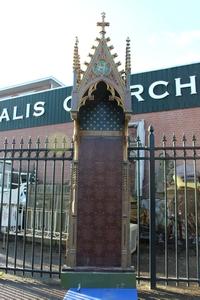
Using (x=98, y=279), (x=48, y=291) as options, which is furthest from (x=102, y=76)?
(x=48, y=291)

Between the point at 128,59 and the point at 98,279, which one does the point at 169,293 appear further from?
the point at 128,59

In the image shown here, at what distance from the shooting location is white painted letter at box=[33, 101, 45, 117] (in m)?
21.5

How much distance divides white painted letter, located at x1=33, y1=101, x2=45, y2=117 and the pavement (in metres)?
15.5

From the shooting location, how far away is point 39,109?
71.1ft

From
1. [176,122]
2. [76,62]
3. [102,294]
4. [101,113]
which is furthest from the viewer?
[176,122]

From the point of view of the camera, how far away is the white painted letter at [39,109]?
21531mm

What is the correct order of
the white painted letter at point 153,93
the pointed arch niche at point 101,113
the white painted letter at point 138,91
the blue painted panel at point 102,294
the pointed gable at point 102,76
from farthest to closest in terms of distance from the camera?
the white painted letter at point 138,91 → the white painted letter at point 153,93 → the pointed arch niche at point 101,113 → the pointed gable at point 102,76 → the blue painted panel at point 102,294

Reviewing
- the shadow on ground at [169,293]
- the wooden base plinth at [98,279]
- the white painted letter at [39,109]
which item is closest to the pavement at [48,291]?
the shadow on ground at [169,293]

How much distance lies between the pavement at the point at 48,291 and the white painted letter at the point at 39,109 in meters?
15.5

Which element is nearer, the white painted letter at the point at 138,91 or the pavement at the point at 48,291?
the pavement at the point at 48,291

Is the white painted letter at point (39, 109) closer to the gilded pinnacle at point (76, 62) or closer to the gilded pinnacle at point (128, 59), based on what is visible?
the gilded pinnacle at point (76, 62)

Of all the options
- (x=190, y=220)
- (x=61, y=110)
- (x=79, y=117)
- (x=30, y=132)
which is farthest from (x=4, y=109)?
(x=79, y=117)

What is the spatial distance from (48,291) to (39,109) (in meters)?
16.6

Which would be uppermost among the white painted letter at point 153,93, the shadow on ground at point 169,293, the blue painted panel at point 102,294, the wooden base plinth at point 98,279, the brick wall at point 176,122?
the white painted letter at point 153,93
